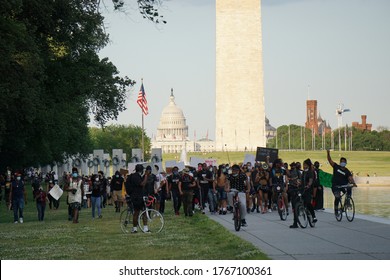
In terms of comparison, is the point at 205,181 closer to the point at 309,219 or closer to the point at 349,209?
the point at 349,209

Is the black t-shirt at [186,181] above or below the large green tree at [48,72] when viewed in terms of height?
below

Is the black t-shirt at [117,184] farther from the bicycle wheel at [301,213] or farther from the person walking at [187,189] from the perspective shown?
the bicycle wheel at [301,213]

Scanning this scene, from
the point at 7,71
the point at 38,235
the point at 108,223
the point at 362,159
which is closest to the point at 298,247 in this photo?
the point at 38,235

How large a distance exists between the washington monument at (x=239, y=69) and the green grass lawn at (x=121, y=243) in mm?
93213

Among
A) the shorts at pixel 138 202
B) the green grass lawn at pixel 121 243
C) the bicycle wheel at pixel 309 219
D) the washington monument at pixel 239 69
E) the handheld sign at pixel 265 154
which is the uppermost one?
the washington monument at pixel 239 69

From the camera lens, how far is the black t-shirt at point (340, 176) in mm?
23422

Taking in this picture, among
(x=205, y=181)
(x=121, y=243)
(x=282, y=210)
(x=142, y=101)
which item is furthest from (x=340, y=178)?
(x=142, y=101)

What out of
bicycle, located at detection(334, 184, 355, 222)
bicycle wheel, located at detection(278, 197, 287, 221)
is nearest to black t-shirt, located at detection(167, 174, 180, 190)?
bicycle wheel, located at detection(278, 197, 287, 221)

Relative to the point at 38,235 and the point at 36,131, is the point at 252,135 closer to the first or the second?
the point at 36,131

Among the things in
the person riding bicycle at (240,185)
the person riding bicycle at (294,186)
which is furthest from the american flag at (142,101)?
the person riding bicycle at (240,185)

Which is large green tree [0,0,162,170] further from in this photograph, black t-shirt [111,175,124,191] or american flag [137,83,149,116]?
american flag [137,83,149,116]

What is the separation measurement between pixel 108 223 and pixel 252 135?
328 ft

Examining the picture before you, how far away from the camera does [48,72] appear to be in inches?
1476

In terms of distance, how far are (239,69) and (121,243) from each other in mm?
102455
